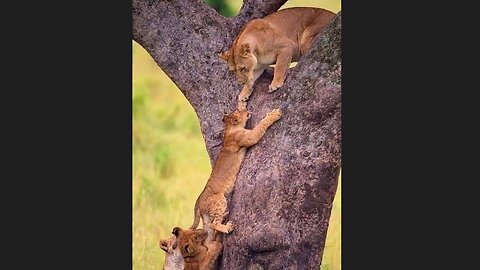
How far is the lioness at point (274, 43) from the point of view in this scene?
32.2 ft

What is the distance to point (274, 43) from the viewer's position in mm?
9828

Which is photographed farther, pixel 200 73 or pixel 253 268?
pixel 200 73

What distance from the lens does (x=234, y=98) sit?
10.2m

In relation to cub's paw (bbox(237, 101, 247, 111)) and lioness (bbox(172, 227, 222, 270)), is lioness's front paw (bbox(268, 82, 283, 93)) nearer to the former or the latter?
cub's paw (bbox(237, 101, 247, 111))

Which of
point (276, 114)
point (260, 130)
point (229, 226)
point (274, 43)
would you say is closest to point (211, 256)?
point (229, 226)

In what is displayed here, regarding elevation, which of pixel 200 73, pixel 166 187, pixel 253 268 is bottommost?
pixel 253 268

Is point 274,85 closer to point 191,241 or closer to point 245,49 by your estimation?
Result: point 245,49

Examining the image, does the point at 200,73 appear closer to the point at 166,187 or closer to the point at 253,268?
the point at 166,187

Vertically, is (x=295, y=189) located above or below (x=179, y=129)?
below

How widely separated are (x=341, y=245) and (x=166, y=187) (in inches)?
67.7

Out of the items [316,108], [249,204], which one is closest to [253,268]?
[249,204]

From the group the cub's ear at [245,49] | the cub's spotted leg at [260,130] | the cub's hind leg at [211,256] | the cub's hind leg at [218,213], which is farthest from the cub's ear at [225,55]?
the cub's hind leg at [211,256]

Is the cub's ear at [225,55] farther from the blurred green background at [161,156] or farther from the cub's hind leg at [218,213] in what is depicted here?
the cub's hind leg at [218,213]

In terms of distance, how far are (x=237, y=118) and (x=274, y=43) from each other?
64 cm
